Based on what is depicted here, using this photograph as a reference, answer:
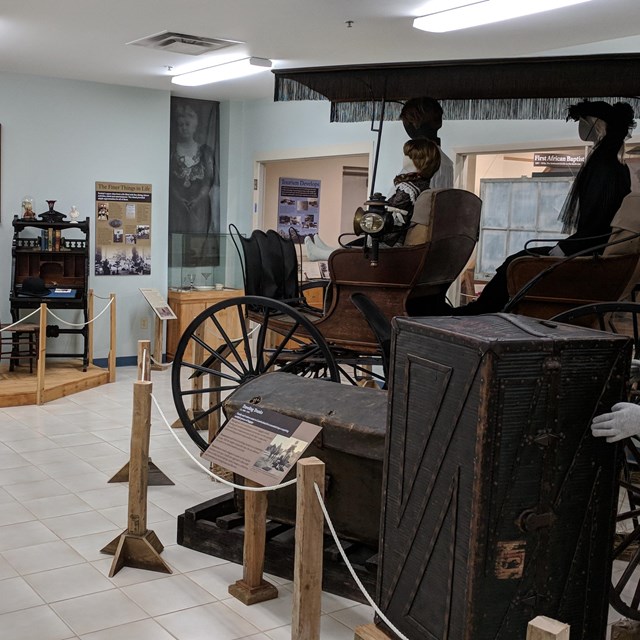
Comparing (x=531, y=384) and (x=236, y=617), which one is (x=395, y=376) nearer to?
(x=531, y=384)

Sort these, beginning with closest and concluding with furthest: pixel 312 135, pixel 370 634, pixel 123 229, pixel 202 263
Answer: pixel 370 634, pixel 312 135, pixel 123 229, pixel 202 263

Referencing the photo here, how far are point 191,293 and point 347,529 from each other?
670 cm

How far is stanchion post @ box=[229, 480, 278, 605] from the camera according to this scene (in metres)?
3.80

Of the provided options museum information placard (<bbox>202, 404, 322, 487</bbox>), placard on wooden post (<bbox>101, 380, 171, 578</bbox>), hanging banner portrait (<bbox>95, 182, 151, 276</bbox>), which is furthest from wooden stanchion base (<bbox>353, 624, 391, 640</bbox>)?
hanging banner portrait (<bbox>95, 182, 151, 276</bbox>)

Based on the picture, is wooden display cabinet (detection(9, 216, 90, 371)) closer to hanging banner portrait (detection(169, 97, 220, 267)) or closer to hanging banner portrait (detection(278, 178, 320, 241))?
hanging banner portrait (detection(169, 97, 220, 267))

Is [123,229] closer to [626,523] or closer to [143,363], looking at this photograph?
[143,363]

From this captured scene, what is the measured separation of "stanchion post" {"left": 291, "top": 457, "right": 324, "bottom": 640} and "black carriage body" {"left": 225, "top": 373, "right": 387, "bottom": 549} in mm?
742

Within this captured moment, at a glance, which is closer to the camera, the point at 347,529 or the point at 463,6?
the point at 347,529

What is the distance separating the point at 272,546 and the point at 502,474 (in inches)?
77.7

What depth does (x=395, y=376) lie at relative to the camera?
2887mm

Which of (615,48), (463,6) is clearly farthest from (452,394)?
(615,48)

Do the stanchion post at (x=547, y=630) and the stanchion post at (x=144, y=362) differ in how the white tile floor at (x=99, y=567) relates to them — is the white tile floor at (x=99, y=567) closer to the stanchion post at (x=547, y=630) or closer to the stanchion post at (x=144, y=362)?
the stanchion post at (x=144, y=362)

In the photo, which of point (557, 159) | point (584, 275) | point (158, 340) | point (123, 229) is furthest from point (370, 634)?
point (123, 229)

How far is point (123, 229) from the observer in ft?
33.4
